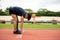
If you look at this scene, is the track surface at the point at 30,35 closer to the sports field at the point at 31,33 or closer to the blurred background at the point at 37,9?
the sports field at the point at 31,33

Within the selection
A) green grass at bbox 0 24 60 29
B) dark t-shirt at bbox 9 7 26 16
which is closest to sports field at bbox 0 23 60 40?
green grass at bbox 0 24 60 29

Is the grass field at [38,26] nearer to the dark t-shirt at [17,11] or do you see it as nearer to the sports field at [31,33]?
the sports field at [31,33]

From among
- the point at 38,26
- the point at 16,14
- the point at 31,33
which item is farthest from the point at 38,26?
the point at 16,14

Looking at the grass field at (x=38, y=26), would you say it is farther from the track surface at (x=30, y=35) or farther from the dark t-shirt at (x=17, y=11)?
the dark t-shirt at (x=17, y=11)

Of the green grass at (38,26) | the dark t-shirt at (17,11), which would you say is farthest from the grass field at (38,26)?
the dark t-shirt at (17,11)

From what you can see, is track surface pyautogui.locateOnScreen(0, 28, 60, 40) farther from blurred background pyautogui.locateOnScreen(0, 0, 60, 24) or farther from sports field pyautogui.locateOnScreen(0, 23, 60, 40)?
blurred background pyautogui.locateOnScreen(0, 0, 60, 24)

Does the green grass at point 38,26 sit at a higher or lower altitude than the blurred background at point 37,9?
lower

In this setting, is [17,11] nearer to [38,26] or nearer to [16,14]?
[16,14]

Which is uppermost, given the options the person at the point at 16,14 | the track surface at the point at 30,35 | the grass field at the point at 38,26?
the person at the point at 16,14

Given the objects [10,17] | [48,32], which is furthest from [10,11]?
[48,32]

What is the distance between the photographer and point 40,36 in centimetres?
333

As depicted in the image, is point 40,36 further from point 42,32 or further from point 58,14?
point 58,14

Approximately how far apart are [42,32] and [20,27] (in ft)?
0.96

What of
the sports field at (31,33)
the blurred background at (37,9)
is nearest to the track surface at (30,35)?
the sports field at (31,33)
